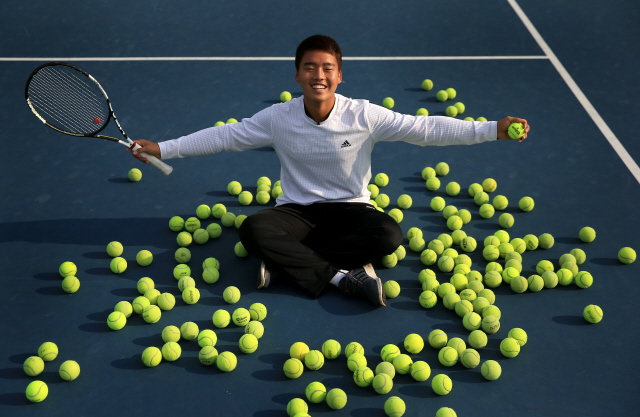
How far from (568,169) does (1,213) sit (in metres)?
4.11

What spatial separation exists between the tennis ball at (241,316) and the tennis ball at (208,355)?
26cm

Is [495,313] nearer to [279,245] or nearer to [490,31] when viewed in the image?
[279,245]

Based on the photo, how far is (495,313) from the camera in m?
3.35

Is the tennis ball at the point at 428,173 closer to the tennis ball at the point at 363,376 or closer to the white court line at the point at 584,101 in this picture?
the white court line at the point at 584,101

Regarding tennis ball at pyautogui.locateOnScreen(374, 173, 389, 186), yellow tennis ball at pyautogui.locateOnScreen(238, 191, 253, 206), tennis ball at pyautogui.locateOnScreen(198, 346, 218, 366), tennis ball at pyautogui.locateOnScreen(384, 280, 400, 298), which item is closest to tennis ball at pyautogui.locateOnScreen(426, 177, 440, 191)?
tennis ball at pyautogui.locateOnScreen(374, 173, 389, 186)

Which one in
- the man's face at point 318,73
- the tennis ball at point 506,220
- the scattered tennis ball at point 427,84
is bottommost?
the tennis ball at point 506,220

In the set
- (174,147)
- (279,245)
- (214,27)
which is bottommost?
(279,245)

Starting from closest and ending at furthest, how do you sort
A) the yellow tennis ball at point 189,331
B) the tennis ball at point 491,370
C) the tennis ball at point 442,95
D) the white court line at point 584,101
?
1. the tennis ball at point 491,370
2. the yellow tennis ball at point 189,331
3. the white court line at point 584,101
4. the tennis ball at point 442,95

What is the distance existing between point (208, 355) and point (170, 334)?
A: 27 centimetres

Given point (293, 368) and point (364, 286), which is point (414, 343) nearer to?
point (364, 286)

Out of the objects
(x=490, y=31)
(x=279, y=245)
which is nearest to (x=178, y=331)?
(x=279, y=245)

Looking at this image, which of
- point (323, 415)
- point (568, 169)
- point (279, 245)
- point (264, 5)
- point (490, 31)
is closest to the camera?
point (323, 415)

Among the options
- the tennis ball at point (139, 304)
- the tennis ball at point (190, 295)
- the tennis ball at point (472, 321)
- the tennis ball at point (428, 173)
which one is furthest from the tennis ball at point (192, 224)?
the tennis ball at point (472, 321)

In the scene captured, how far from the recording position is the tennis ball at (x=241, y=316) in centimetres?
338
